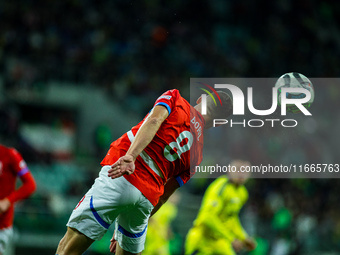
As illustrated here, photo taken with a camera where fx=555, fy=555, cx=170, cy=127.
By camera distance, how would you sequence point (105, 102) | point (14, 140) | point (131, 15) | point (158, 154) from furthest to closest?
point (131, 15)
point (105, 102)
point (14, 140)
point (158, 154)

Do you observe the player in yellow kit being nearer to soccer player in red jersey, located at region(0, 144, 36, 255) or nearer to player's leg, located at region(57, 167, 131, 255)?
soccer player in red jersey, located at region(0, 144, 36, 255)

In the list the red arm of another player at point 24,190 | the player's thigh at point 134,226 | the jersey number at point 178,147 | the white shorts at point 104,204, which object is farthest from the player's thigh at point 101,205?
the red arm of another player at point 24,190

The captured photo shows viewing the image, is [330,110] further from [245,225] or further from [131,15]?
[245,225]

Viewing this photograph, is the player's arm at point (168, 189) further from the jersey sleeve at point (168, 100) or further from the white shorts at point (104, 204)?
the jersey sleeve at point (168, 100)

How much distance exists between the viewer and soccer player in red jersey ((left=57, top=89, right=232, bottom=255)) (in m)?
4.13

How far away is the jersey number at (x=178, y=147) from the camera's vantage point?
14.3 ft

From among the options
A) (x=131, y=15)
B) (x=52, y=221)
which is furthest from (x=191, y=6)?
(x=52, y=221)

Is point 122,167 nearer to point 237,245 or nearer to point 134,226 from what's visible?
point 134,226

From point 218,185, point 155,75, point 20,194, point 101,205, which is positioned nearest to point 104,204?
point 101,205

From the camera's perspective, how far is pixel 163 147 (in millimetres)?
4312

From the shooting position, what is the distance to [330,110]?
792 inches

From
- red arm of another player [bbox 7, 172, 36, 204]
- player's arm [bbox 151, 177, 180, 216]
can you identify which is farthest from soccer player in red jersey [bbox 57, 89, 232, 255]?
red arm of another player [bbox 7, 172, 36, 204]

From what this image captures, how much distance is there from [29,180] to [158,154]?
2.77 metres

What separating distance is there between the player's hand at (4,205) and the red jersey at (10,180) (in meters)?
0.12
